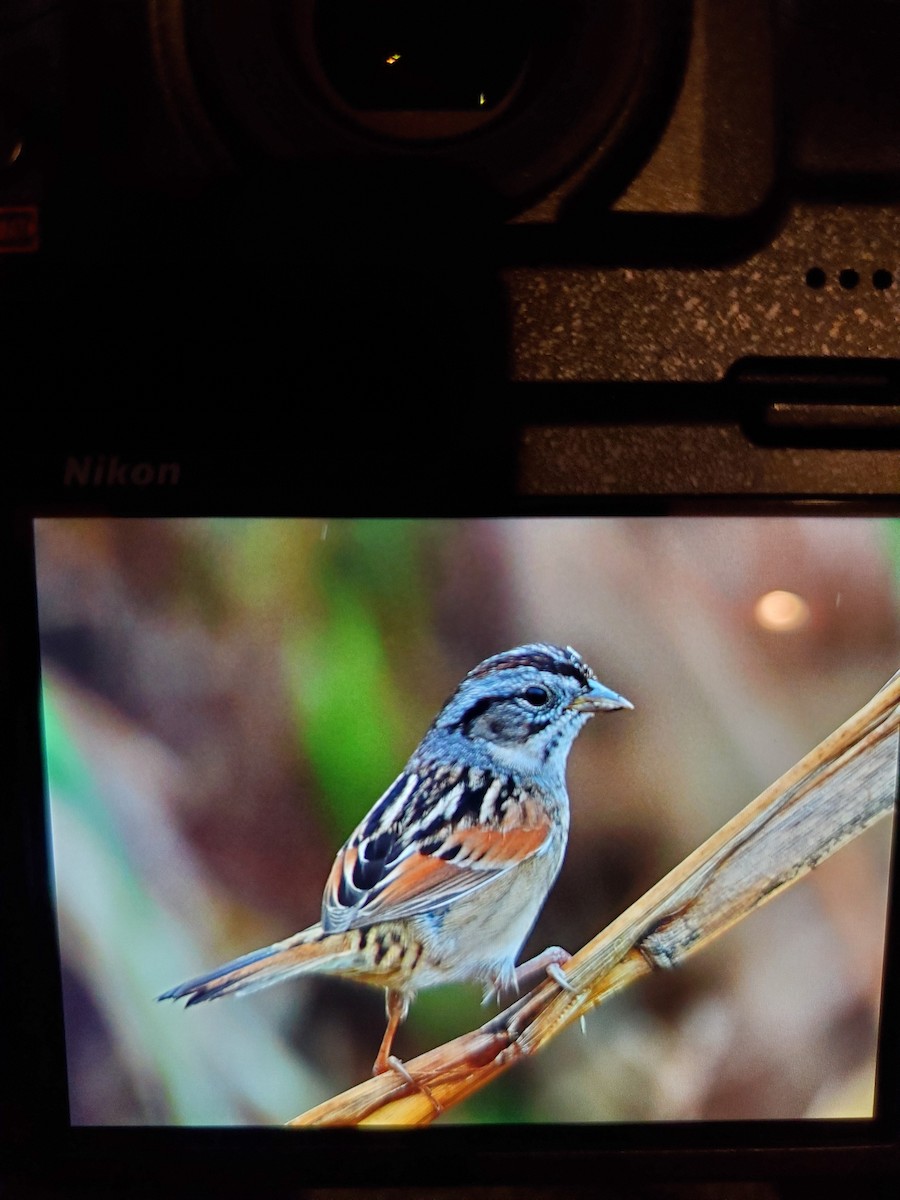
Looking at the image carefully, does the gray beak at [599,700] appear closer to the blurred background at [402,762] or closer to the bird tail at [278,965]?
the blurred background at [402,762]

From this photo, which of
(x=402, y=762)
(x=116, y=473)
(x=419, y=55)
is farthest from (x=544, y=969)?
(x=419, y=55)

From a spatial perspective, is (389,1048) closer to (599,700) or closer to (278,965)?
(278,965)

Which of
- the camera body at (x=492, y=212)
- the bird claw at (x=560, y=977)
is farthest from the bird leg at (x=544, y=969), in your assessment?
the camera body at (x=492, y=212)

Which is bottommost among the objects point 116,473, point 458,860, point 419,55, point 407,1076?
point 407,1076

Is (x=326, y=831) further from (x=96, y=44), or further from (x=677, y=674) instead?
(x=96, y=44)

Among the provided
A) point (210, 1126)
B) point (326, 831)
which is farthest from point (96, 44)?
point (210, 1126)
